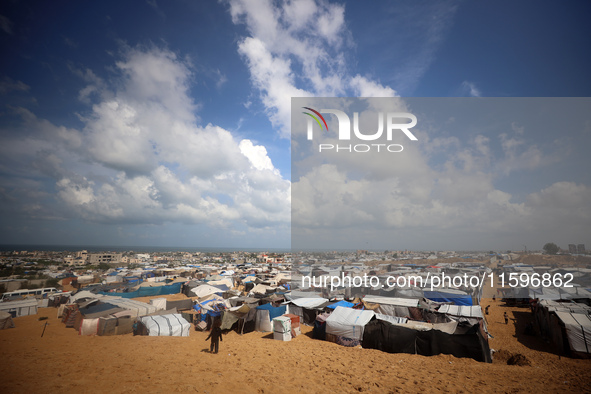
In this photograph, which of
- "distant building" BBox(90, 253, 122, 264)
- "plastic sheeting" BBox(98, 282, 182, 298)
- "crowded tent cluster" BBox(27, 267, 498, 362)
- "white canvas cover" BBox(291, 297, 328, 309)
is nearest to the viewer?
"crowded tent cluster" BBox(27, 267, 498, 362)

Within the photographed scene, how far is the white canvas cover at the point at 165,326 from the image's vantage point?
1259 cm

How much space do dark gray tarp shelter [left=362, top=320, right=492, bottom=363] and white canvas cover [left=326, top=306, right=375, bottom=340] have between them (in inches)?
14.5

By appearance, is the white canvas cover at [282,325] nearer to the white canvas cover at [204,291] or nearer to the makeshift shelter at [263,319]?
the makeshift shelter at [263,319]

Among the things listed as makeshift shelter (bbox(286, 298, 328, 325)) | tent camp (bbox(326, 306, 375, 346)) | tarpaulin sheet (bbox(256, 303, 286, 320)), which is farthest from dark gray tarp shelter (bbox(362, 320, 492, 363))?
tarpaulin sheet (bbox(256, 303, 286, 320))

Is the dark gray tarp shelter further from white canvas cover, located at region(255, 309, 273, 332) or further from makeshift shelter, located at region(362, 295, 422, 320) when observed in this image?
makeshift shelter, located at region(362, 295, 422, 320)

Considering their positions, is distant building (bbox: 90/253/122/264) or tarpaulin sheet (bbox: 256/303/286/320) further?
distant building (bbox: 90/253/122/264)

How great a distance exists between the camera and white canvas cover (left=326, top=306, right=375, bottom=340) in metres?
11.9

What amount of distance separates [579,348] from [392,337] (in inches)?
278

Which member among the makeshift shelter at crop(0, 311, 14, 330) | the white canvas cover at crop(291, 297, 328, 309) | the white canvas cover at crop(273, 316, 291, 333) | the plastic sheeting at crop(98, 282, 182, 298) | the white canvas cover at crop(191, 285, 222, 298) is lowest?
the plastic sheeting at crop(98, 282, 182, 298)

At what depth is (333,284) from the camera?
25.5 m

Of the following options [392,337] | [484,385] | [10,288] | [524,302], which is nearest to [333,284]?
[392,337]

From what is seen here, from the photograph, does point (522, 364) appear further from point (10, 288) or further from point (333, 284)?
point (10, 288)

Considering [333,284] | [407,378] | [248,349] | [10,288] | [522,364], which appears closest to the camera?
[407,378]

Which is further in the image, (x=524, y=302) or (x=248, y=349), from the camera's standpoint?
(x=524, y=302)
